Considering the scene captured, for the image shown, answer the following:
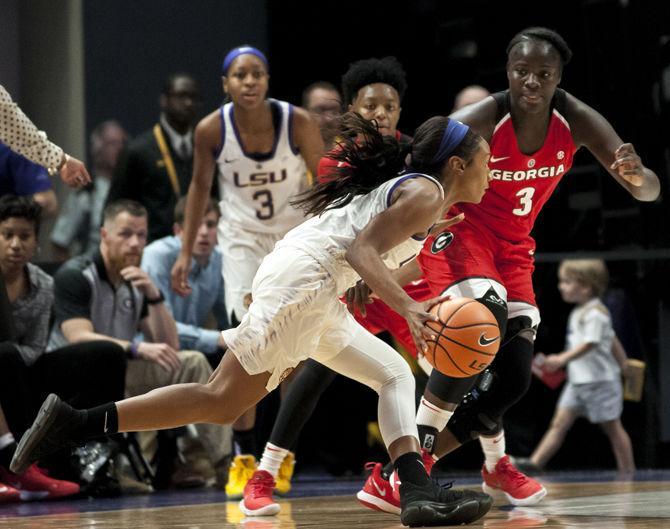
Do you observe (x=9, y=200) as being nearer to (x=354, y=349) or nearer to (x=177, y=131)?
(x=177, y=131)

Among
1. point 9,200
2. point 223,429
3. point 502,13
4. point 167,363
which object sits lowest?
point 223,429

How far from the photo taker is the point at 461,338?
3959mm

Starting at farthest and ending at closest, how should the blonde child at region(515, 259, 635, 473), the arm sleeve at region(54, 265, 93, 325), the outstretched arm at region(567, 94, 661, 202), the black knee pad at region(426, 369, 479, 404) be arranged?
the blonde child at region(515, 259, 635, 473) < the arm sleeve at region(54, 265, 93, 325) < the outstretched arm at region(567, 94, 661, 202) < the black knee pad at region(426, 369, 479, 404)

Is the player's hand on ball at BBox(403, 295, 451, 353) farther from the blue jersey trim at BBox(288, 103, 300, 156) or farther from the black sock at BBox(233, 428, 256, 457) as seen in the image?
the blue jersey trim at BBox(288, 103, 300, 156)

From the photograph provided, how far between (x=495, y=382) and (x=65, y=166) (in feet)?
6.30

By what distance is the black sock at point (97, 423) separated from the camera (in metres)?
4.21

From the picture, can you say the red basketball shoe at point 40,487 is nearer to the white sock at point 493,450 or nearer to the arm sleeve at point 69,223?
the white sock at point 493,450

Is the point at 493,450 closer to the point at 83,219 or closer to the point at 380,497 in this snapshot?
the point at 380,497

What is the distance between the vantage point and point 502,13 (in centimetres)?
895

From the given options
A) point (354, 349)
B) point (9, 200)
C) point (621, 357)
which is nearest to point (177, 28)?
point (9, 200)

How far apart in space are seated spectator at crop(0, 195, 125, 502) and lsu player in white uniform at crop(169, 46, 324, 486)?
641 mm

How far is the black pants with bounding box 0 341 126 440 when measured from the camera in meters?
6.14

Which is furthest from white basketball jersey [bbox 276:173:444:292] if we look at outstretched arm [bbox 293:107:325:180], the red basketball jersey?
outstretched arm [bbox 293:107:325:180]

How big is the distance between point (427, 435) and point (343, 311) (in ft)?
2.45
